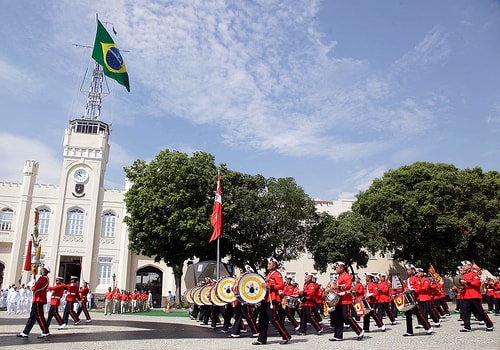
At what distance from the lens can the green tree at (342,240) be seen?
36281 mm

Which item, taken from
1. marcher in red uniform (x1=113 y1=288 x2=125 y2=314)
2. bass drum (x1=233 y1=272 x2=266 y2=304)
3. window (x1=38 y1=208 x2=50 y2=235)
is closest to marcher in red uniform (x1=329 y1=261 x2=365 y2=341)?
bass drum (x1=233 y1=272 x2=266 y2=304)

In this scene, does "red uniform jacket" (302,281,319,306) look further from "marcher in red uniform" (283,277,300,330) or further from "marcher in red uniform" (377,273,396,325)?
"marcher in red uniform" (377,273,396,325)

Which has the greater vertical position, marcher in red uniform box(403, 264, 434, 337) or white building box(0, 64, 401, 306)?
white building box(0, 64, 401, 306)

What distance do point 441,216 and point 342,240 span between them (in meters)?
8.62

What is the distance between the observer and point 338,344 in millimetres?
11070

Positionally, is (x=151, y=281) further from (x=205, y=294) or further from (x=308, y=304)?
(x=308, y=304)

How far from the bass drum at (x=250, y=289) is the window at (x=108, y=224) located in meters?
35.0

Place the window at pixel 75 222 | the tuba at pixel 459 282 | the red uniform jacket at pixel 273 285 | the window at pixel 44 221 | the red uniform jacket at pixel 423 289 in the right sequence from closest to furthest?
the red uniform jacket at pixel 273 285, the tuba at pixel 459 282, the red uniform jacket at pixel 423 289, the window at pixel 44 221, the window at pixel 75 222

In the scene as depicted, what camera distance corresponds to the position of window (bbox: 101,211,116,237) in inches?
1729

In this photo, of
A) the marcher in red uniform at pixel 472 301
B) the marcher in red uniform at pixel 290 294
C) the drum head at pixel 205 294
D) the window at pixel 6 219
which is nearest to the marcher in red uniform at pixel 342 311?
the marcher in red uniform at pixel 290 294

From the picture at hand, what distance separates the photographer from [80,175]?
147 feet

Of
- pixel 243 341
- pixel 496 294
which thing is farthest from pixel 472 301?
pixel 496 294

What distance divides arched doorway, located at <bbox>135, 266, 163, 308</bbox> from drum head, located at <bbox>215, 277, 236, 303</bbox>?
31368 mm

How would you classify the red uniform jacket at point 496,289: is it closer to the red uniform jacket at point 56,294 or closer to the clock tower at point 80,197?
the red uniform jacket at point 56,294
